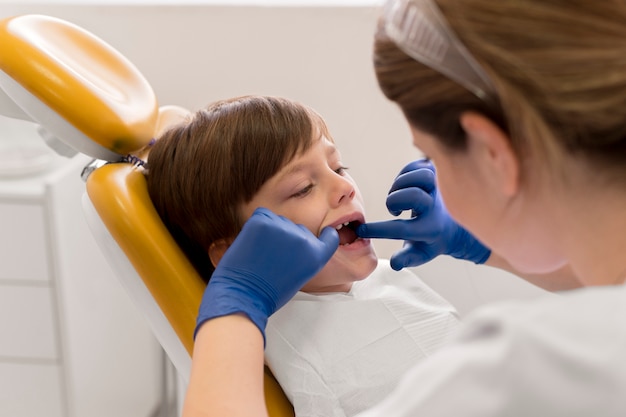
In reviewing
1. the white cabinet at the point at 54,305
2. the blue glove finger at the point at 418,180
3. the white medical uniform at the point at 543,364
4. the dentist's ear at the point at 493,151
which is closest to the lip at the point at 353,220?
the blue glove finger at the point at 418,180

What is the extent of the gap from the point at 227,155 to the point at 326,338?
0.36m

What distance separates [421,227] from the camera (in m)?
1.32

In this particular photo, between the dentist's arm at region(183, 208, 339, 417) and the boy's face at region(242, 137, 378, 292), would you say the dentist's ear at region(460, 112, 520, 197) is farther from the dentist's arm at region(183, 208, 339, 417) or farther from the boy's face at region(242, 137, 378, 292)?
the boy's face at region(242, 137, 378, 292)

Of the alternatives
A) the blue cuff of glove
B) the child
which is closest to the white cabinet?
the child

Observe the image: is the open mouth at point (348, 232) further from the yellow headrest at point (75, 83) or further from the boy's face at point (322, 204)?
the yellow headrest at point (75, 83)

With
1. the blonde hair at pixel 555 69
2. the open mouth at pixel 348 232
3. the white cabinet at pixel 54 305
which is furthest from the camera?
the white cabinet at pixel 54 305

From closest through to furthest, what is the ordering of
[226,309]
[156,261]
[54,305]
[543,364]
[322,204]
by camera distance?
[543,364]
[226,309]
[156,261]
[322,204]
[54,305]

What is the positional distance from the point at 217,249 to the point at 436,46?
0.68 m

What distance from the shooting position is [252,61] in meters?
2.14

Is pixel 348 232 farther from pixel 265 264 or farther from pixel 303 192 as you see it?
pixel 265 264

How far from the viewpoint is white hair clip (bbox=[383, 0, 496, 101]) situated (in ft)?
2.49

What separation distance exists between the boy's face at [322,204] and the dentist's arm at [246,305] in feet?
0.28

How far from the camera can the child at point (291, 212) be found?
124 centimetres

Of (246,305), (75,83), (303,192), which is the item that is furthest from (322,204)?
(75,83)
